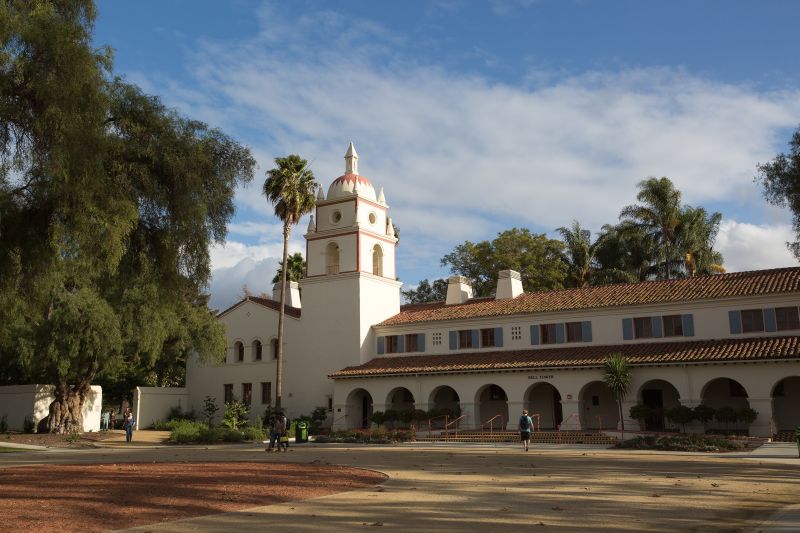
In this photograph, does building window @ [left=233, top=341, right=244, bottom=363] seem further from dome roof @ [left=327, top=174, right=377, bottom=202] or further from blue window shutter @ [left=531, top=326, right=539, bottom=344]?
blue window shutter @ [left=531, top=326, right=539, bottom=344]

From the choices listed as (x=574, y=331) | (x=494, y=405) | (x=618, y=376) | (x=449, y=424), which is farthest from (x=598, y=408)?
(x=449, y=424)

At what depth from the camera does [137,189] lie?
18.3 m

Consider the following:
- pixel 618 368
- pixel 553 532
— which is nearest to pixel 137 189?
pixel 553 532

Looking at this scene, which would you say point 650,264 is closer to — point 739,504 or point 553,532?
point 739,504

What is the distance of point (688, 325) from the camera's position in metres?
34.2

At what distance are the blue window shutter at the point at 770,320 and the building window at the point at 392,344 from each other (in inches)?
780

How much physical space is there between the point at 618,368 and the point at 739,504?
20978 millimetres

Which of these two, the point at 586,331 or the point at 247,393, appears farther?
the point at 247,393

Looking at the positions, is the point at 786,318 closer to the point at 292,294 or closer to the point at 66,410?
the point at 292,294

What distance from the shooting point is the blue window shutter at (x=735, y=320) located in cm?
3300

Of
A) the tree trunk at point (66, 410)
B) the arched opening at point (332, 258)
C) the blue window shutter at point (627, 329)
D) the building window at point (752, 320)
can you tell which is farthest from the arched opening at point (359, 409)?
the building window at point (752, 320)

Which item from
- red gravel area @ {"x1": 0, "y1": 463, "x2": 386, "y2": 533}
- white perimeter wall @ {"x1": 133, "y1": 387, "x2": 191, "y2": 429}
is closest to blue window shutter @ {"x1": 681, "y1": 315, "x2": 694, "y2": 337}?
red gravel area @ {"x1": 0, "y1": 463, "x2": 386, "y2": 533}

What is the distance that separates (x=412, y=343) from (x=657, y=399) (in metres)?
14.1

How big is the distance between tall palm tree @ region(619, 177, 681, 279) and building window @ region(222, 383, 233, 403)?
1162 inches
